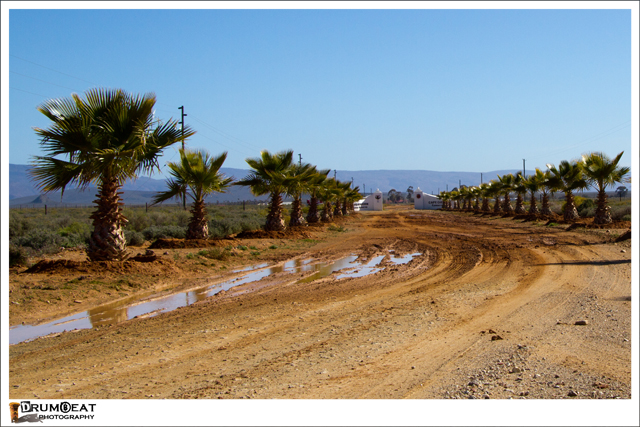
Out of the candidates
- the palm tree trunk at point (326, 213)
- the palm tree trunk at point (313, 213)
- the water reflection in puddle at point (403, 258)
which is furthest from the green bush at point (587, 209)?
the water reflection in puddle at point (403, 258)

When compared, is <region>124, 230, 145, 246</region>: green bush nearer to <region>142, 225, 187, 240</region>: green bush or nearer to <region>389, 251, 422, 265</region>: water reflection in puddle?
<region>142, 225, 187, 240</region>: green bush

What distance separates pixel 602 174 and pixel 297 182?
56.0 feet

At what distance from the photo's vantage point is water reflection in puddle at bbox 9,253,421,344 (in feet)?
27.0

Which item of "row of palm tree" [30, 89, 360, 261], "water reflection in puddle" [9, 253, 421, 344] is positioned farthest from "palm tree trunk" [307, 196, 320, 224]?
"row of palm tree" [30, 89, 360, 261]

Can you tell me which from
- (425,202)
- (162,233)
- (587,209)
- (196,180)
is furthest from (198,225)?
(425,202)

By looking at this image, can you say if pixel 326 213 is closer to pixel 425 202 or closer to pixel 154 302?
pixel 154 302

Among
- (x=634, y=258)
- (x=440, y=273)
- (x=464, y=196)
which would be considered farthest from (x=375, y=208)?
(x=634, y=258)

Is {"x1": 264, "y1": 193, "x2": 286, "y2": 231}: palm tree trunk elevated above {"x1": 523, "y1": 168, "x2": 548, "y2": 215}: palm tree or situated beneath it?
situated beneath

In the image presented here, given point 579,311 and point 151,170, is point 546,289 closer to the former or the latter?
point 579,311

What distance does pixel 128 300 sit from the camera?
10398 millimetres

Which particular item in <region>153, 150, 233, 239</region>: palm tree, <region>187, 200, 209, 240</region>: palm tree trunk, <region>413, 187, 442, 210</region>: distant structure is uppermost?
<region>153, 150, 233, 239</region>: palm tree

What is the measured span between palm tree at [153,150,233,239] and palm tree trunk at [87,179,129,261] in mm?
4989

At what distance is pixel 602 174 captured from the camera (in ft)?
88.8

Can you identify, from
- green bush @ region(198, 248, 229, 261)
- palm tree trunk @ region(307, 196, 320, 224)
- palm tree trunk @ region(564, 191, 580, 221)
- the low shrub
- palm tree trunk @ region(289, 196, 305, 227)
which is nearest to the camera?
green bush @ region(198, 248, 229, 261)
